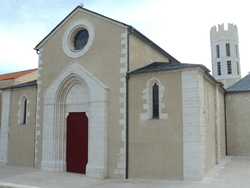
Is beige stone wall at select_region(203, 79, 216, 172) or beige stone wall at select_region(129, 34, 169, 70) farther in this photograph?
beige stone wall at select_region(129, 34, 169, 70)

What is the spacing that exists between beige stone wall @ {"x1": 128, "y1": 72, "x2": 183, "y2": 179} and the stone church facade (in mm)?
36

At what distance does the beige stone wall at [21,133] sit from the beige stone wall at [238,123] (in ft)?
37.7

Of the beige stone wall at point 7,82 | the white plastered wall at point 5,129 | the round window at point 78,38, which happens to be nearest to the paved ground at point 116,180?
the white plastered wall at point 5,129

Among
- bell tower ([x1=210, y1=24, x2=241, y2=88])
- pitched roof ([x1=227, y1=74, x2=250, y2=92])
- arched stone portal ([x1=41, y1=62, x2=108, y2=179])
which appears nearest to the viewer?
arched stone portal ([x1=41, y1=62, x2=108, y2=179])

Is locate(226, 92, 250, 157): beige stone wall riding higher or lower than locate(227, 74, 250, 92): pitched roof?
lower

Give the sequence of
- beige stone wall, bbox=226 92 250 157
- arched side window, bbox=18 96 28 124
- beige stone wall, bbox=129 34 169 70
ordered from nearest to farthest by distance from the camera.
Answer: beige stone wall, bbox=129 34 169 70 < arched side window, bbox=18 96 28 124 < beige stone wall, bbox=226 92 250 157

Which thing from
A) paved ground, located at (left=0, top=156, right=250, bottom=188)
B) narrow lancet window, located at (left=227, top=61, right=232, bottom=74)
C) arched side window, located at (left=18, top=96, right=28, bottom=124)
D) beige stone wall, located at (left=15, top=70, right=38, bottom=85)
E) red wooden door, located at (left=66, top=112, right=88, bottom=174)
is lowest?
paved ground, located at (left=0, top=156, right=250, bottom=188)

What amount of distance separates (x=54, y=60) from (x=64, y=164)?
5145 mm

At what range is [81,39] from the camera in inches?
478

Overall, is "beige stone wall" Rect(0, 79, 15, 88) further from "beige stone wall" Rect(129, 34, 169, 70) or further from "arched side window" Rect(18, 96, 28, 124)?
"beige stone wall" Rect(129, 34, 169, 70)

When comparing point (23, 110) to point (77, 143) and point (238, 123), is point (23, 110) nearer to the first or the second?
point (77, 143)

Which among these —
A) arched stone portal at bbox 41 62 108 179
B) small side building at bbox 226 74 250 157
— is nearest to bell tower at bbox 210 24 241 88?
small side building at bbox 226 74 250 157

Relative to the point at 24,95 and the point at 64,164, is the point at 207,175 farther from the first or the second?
the point at 24,95

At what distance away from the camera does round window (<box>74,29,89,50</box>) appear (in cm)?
1194
